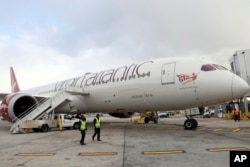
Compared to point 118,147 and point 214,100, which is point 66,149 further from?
point 214,100

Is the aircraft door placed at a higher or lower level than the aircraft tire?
higher

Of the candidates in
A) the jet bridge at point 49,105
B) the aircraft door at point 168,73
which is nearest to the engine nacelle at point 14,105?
the jet bridge at point 49,105

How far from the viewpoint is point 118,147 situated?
37.4 ft

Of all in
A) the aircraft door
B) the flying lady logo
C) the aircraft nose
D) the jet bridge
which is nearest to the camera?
the aircraft nose

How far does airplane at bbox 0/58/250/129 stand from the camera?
1464 cm

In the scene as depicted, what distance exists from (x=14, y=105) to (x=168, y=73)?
12163mm

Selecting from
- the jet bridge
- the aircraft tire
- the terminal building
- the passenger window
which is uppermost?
the terminal building

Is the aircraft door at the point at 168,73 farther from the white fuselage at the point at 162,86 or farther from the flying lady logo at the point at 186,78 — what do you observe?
the flying lady logo at the point at 186,78

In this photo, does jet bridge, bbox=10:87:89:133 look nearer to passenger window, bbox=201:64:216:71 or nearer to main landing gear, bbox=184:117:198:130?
main landing gear, bbox=184:117:198:130

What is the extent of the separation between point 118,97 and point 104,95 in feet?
4.79

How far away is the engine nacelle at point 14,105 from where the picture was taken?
21.8 metres

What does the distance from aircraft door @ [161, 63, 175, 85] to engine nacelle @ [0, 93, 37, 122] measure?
37.5 feet

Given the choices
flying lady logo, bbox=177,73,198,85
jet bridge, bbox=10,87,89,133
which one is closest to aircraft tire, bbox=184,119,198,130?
flying lady logo, bbox=177,73,198,85

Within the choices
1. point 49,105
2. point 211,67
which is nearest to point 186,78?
point 211,67
